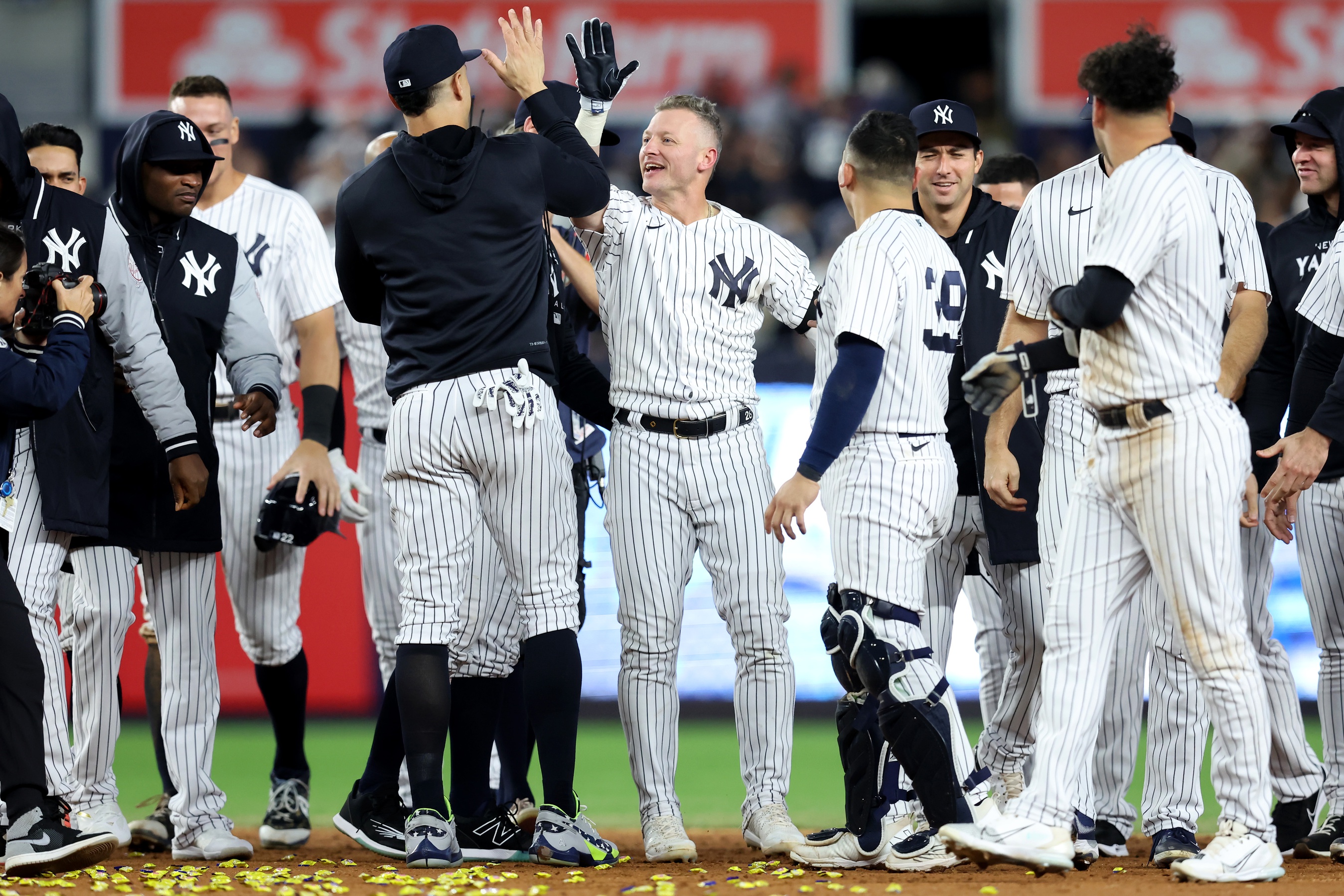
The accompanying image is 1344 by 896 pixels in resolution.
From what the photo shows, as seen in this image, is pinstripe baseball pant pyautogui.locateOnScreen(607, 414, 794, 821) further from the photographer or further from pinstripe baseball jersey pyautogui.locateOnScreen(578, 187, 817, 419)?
the photographer

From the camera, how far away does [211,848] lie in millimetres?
5066

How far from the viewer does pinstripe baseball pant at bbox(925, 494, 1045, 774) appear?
17.3 ft

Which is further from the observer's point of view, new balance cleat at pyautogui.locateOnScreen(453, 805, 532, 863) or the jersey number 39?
new balance cleat at pyautogui.locateOnScreen(453, 805, 532, 863)

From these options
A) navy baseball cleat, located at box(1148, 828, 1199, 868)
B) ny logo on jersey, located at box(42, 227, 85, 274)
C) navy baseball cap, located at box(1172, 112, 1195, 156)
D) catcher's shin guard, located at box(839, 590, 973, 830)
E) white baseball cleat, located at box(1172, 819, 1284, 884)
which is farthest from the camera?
navy baseball cap, located at box(1172, 112, 1195, 156)

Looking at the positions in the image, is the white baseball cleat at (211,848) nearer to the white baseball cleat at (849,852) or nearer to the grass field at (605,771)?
the grass field at (605,771)

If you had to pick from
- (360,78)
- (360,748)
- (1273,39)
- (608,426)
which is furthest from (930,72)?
(608,426)

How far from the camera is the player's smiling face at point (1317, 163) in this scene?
17.7 ft

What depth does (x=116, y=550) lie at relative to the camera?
16.9ft

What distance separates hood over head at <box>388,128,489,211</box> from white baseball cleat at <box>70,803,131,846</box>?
91.0 inches

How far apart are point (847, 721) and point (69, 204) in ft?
10.0

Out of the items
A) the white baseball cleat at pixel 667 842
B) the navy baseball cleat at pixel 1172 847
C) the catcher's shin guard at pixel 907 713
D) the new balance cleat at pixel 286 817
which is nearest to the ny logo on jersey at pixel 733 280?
the catcher's shin guard at pixel 907 713

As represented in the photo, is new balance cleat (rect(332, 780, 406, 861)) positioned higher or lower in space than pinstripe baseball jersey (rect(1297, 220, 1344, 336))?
lower

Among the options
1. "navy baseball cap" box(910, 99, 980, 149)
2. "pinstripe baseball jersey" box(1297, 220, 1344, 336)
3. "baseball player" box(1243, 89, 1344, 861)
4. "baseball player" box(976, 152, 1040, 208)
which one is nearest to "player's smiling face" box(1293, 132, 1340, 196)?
"baseball player" box(1243, 89, 1344, 861)

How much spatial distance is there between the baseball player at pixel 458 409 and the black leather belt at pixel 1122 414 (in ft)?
5.59
